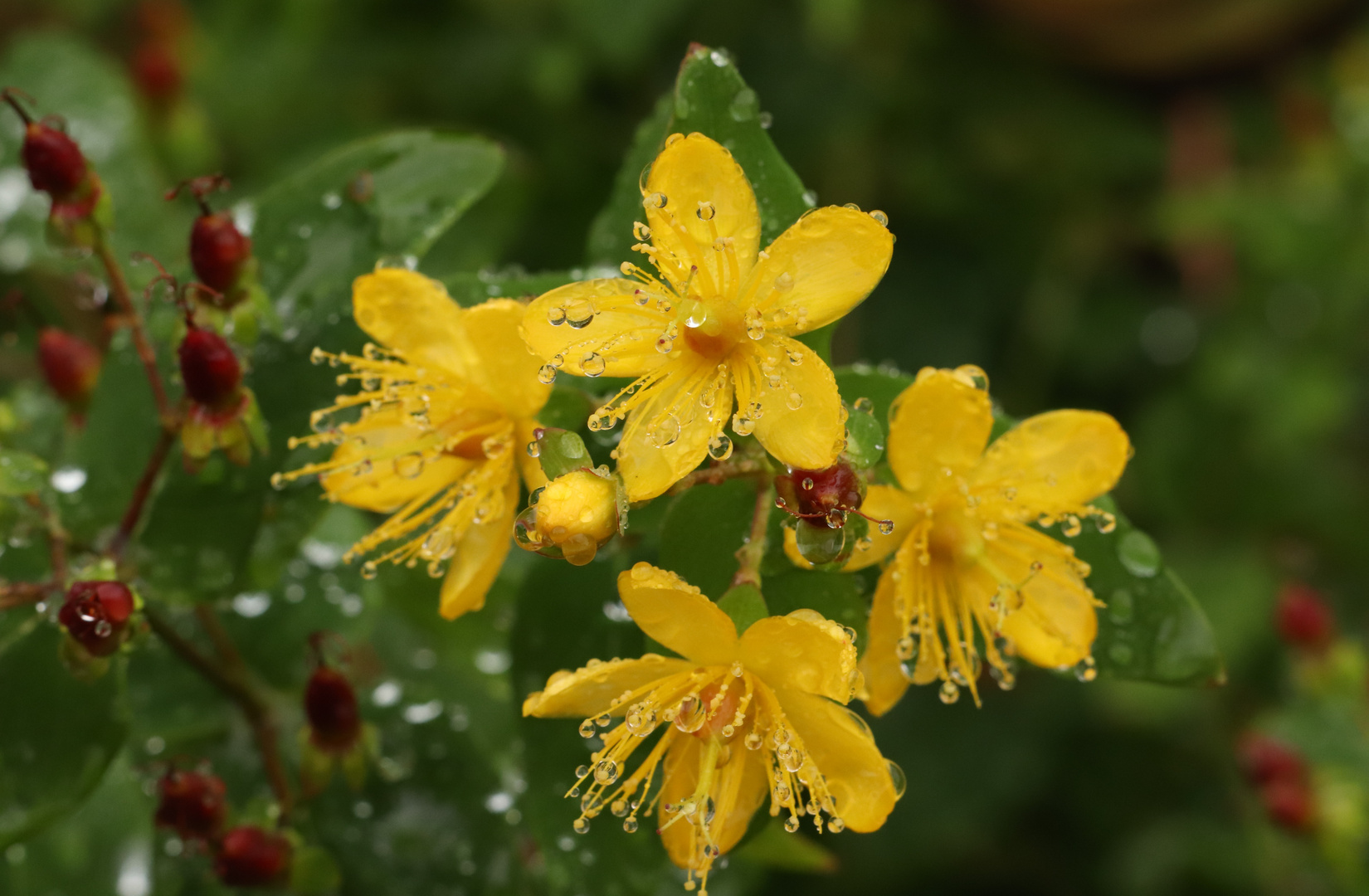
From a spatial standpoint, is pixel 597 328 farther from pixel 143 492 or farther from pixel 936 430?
pixel 143 492

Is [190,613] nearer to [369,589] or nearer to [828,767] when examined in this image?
[369,589]

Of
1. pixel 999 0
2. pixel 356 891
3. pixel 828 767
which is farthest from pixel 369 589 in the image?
pixel 999 0

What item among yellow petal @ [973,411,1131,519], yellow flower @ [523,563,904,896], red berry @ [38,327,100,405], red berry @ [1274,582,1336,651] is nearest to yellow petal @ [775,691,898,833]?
yellow flower @ [523,563,904,896]

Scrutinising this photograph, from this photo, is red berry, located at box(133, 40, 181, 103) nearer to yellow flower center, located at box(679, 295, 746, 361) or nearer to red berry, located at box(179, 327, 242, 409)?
red berry, located at box(179, 327, 242, 409)

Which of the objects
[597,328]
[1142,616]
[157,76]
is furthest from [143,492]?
[157,76]

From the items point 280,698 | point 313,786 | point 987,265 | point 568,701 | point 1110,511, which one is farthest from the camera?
point 987,265

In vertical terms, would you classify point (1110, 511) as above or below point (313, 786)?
above

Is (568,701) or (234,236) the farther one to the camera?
(234,236)

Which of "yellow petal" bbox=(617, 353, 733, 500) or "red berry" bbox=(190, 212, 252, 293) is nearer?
"yellow petal" bbox=(617, 353, 733, 500)
